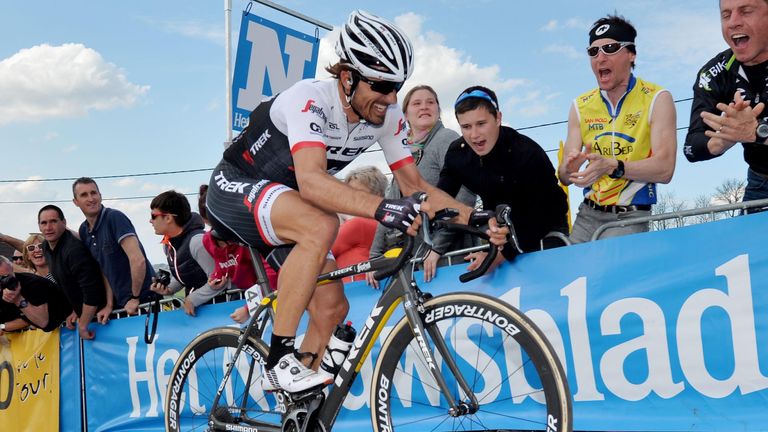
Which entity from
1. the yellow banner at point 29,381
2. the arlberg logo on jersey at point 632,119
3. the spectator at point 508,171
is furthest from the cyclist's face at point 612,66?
the yellow banner at point 29,381

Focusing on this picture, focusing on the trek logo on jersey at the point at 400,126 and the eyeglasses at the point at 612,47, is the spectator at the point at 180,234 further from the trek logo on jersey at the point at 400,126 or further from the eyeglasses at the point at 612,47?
the eyeglasses at the point at 612,47

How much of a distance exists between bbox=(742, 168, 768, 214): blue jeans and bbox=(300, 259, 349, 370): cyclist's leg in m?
2.27

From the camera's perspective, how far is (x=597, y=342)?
4133 millimetres

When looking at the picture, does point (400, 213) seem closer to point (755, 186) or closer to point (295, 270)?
point (295, 270)

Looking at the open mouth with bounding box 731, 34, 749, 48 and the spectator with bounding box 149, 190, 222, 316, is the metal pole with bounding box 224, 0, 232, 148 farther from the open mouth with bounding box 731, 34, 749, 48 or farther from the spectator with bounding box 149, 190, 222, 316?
the open mouth with bounding box 731, 34, 749, 48

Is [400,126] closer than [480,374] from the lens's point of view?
Yes

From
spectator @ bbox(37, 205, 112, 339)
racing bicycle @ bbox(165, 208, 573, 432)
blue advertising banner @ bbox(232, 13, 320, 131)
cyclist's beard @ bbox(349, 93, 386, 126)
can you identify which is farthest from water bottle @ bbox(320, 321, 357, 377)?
blue advertising banner @ bbox(232, 13, 320, 131)

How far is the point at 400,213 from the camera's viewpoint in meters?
3.19

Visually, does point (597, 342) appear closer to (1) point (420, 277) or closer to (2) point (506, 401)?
(2) point (506, 401)

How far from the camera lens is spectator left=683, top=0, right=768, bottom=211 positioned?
3.61 metres

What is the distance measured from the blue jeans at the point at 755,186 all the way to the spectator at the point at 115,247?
5.31 meters

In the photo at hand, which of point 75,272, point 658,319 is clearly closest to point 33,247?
point 75,272

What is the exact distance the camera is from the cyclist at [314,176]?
361 centimetres

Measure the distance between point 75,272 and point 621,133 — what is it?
5.59m
